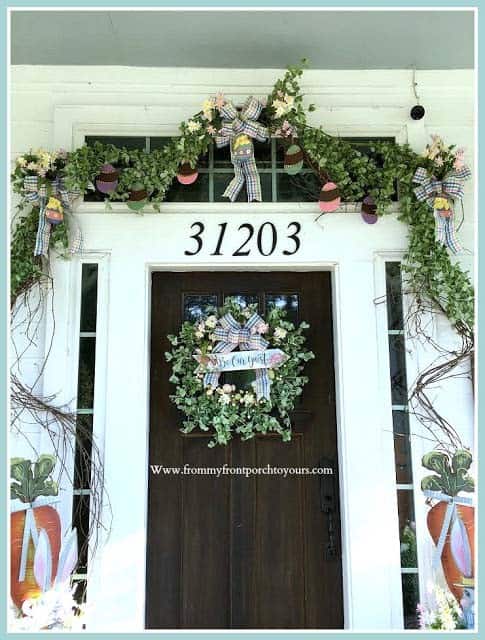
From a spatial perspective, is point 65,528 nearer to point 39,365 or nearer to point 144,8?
point 39,365

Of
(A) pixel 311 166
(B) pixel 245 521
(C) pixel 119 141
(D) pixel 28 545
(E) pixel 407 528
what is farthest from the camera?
(C) pixel 119 141

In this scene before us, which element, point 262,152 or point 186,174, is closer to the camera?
point 186,174

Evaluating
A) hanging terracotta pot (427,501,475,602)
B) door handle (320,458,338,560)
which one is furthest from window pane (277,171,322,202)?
hanging terracotta pot (427,501,475,602)

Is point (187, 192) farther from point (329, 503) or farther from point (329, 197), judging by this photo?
point (329, 503)

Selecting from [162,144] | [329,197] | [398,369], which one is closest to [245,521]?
[398,369]

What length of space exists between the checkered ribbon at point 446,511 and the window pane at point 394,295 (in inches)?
27.7

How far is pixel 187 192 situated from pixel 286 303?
2.14 ft

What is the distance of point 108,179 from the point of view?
3.26 meters

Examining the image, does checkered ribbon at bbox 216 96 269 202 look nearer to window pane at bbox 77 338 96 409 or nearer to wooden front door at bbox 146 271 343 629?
wooden front door at bbox 146 271 343 629

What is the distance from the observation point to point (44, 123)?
343 cm

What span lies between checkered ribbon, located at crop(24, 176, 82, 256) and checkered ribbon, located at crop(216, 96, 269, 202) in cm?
66

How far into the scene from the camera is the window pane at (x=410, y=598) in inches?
119

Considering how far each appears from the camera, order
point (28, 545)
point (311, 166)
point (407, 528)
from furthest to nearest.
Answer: point (311, 166), point (407, 528), point (28, 545)

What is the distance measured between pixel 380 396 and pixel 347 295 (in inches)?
17.5
